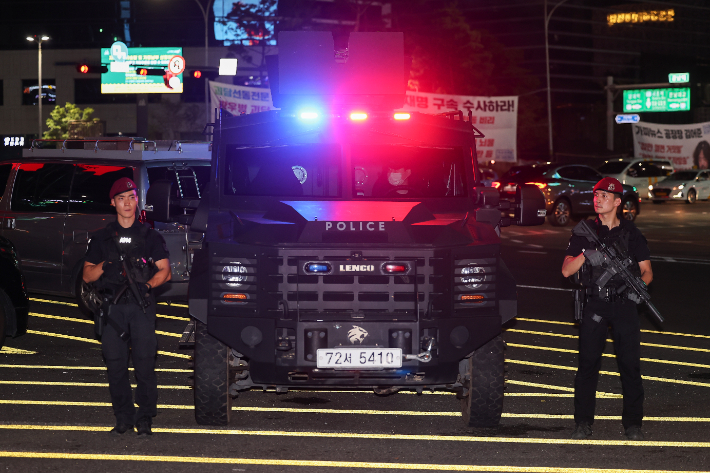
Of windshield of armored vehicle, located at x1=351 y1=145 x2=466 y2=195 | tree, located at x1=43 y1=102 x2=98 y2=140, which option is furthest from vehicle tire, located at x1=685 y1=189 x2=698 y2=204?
tree, located at x1=43 y1=102 x2=98 y2=140

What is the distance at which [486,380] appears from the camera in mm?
6715

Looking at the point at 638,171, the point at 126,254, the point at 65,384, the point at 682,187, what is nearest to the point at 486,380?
the point at 126,254

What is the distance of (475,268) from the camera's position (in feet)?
21.4

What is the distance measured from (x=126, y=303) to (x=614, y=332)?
3.49 m

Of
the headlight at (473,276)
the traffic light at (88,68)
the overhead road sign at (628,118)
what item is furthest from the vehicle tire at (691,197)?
the headlight at (473,276)

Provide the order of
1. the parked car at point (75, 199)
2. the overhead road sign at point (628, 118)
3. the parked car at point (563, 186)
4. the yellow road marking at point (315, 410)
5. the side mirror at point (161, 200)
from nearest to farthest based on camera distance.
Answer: the yellow road marking at point (315, 410) → the side mirror at point (161, 200) → the parked car at point (75, 199) → the parked car at point (563, 186) → the overhead road sign at point (628, 118)

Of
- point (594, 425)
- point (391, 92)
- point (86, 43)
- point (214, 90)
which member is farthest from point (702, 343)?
point (86, 43)

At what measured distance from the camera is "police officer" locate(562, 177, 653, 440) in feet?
21.8

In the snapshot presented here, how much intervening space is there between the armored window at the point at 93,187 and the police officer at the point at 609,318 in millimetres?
6376

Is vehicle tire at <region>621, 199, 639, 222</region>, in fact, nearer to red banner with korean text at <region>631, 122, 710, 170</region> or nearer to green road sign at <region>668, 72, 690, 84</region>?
red banner with korean text at <region>631, 122, 710, 170</region>

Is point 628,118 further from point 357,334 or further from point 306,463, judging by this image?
point 306,463

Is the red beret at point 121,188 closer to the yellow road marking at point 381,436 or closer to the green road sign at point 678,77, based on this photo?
the yellow road marking at point 381,436

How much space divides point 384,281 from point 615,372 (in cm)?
362

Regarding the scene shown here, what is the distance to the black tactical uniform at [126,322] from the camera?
660cm
